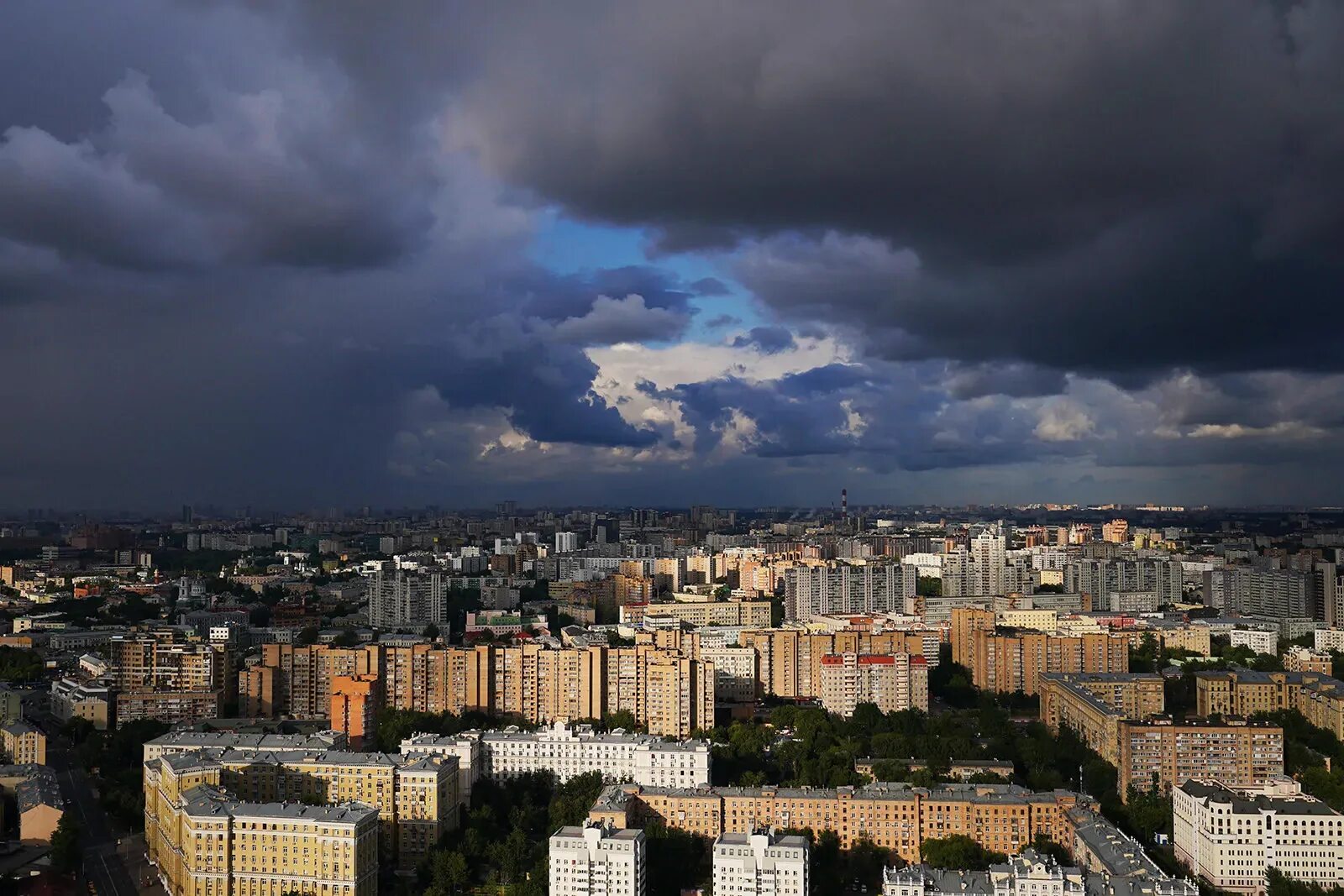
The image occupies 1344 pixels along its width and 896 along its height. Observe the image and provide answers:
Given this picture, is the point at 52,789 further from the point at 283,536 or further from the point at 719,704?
the point at 283,536

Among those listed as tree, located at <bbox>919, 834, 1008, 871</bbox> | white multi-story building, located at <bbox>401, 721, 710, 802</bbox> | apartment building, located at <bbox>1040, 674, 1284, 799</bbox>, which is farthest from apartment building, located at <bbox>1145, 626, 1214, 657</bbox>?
tree, located at <bbox>919, 834, 1008, 871</bbox>

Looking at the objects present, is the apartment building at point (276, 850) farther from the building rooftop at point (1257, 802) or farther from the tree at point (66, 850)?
the building rooftop at point (1257, 802)

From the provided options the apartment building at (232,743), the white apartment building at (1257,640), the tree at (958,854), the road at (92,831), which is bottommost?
the road at (92,831)

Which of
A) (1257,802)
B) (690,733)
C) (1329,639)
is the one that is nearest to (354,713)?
(690,733)

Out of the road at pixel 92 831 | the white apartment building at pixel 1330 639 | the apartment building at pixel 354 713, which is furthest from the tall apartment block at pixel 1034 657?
the road at pixel 92 831

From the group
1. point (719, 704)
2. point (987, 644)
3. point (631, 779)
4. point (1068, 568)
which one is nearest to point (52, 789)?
point (631, 779)

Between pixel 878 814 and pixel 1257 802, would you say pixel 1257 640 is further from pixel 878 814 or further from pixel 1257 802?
pixel 878 814

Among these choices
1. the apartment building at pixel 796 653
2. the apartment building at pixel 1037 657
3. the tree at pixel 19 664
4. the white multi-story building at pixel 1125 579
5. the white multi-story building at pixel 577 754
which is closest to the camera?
the white multi-story building at pixel 577 754
